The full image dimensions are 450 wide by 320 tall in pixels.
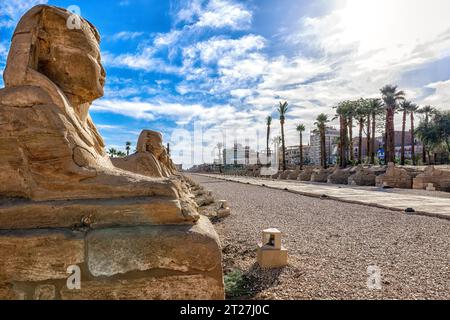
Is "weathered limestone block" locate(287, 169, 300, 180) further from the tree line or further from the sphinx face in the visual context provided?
the sphinx face

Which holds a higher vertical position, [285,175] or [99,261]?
[99,261]

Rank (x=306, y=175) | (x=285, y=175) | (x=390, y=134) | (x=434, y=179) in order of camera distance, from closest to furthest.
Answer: (x=434, y=179) < (x=306, y=175) < (x=390, y=134) < (x=285, y=175)

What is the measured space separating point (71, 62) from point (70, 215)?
1413 millimetres

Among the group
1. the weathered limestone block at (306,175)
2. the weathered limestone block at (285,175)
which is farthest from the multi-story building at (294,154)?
the weathered limestone block at (306,175)

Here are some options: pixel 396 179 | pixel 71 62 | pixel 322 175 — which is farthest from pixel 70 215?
pixel 322 175

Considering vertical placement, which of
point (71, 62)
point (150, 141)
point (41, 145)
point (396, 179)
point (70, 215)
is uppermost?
point (71, 62)

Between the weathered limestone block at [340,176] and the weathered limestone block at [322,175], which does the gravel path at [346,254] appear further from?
the weathered limestone block at [322,175]

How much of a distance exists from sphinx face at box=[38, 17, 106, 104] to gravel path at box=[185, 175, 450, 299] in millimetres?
2500

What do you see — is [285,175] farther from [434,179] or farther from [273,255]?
[273,255]

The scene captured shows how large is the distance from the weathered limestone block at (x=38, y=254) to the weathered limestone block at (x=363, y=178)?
1893cm

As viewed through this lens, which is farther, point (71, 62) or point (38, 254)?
point (71, 62)

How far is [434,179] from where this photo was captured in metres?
14.2

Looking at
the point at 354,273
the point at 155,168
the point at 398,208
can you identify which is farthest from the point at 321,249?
the point at 398,208
